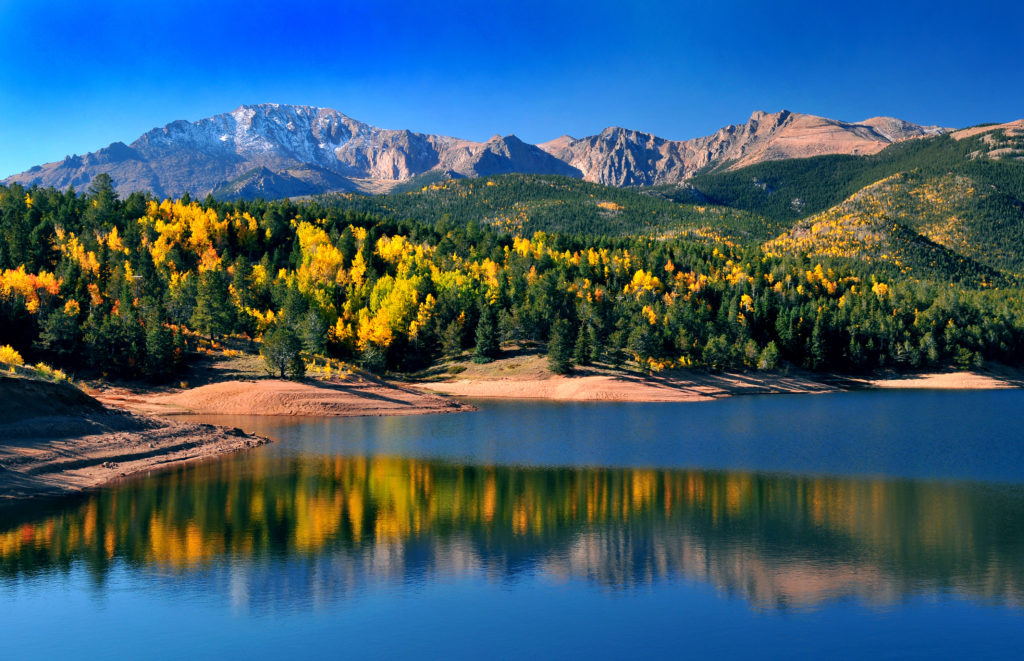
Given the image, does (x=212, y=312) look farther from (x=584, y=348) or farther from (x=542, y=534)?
(x=542, y=534)

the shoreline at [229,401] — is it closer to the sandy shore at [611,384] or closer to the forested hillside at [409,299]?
the sandy shore at [611,384]

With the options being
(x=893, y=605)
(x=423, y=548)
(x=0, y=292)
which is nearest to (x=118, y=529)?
(x=423, y=548)

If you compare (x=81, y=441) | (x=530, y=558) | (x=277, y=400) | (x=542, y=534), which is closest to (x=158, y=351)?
(x=277, y=400)

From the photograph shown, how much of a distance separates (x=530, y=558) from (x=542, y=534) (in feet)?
13.4

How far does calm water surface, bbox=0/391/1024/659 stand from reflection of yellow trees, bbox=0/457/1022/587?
217mm

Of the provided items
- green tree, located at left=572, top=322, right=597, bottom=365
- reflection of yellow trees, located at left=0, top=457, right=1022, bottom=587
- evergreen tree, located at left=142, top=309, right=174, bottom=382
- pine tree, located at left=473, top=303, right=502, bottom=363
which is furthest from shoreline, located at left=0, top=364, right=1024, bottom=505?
reflection of yellow trees, located at left=0, top=457, right=1022, bottom=587

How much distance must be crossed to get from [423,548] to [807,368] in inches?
4860

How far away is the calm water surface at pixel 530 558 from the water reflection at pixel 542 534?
0.19m

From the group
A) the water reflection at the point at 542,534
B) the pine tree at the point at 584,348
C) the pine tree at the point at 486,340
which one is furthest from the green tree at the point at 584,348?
the water reflection at the point at 542,534

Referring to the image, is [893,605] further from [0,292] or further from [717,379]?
[0,292]

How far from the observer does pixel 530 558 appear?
33.4 metres

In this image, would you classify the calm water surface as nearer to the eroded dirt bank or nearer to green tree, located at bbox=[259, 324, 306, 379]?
the eroded dirt bank

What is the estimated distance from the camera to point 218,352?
109 metres

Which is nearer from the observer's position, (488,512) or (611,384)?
(488,512)
